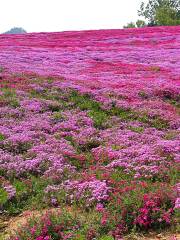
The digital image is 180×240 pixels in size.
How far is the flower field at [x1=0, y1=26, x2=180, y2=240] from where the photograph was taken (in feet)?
35.5

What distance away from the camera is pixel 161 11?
113938 mm

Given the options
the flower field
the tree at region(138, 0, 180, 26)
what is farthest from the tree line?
the flower field

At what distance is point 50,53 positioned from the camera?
139ft

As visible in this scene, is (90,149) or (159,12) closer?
(90,149)

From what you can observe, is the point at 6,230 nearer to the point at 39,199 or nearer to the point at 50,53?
the point at 39,199

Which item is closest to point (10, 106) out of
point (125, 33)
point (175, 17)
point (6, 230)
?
point (6, 230)

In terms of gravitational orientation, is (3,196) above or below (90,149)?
below

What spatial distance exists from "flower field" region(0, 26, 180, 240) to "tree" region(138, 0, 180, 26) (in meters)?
84.3

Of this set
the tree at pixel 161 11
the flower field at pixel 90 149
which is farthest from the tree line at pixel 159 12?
the flower field at pixel 90 149

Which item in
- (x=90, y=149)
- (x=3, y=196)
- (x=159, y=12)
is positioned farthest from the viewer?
(x=159, y=12)

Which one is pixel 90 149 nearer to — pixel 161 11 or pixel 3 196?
pixel 3 196

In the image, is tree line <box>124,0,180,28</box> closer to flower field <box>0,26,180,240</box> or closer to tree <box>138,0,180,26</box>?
tree <box>138,0,180,26</box>

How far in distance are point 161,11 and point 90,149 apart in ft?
344

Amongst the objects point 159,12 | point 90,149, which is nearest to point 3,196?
point 90,149
